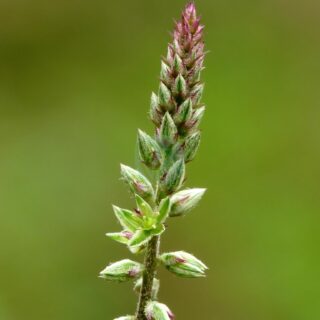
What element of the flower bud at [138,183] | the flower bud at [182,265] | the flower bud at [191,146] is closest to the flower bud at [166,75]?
the flower bud at [191,146]

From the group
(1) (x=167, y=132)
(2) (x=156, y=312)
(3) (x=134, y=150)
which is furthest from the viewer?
(3) (x=134, y=150)

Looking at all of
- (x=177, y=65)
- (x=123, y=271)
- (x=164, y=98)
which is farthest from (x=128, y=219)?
(x=177, y=65)

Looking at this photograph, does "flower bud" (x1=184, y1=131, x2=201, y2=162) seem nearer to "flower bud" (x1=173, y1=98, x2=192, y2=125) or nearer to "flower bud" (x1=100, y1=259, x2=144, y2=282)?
"flower bud" (x1=173, y1=98, x2=192, y2=125)

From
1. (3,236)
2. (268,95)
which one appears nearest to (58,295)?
(3,236)

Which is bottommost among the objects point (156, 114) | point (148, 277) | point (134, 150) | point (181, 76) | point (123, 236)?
point (148, 277)

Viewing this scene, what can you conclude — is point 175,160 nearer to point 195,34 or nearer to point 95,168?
point 195,34

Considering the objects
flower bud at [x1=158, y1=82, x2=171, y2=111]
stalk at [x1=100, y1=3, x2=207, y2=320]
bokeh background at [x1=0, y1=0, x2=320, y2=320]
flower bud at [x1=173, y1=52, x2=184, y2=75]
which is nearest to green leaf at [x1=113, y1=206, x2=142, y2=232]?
stalk at [x1=100, y1=3, x2=207, y2=320]

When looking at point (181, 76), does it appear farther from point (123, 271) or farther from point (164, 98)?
point (123, 271)
